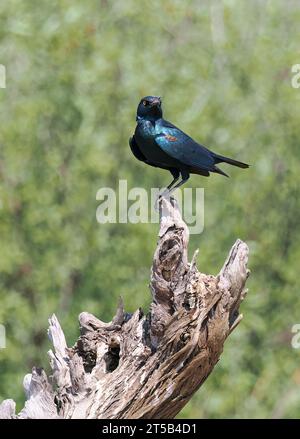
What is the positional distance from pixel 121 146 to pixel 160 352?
11322mm

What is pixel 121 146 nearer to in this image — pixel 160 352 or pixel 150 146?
pixel 150 146

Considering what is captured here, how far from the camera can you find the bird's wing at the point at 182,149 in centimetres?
1074

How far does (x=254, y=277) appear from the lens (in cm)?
2116

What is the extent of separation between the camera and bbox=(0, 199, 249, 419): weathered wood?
8641 millimetres

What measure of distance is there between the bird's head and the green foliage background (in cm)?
787

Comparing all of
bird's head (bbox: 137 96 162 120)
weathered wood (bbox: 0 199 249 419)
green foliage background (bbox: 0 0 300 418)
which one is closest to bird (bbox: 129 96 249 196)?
bird's head (bbox: 137 96 162 120)

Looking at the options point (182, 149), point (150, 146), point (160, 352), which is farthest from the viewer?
point (150, 146)

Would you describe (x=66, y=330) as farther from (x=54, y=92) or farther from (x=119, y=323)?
(x=119, y=323)

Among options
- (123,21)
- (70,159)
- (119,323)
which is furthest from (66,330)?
(119,323)

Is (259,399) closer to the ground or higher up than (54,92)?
closer to the ground

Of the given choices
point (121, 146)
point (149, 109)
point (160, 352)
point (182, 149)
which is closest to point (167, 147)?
point (182, 149)

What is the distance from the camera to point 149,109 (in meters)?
11.0

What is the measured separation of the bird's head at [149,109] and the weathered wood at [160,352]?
1.94 metres
